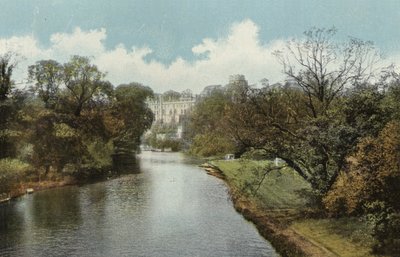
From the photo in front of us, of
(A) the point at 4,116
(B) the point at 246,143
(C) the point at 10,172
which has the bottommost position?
(C) the point at 10,172

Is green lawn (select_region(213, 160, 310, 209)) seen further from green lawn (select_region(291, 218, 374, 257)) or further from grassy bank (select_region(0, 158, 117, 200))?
grassy bank (select_region(0, 158, 117, 200))

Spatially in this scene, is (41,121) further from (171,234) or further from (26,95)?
(171,234)

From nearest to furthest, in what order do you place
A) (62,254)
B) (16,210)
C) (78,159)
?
(62,254)
(16,210)
(78,159)

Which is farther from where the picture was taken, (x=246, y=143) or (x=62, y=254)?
(x=246, y=143)

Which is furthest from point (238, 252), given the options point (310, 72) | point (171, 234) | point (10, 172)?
point (10, 172)

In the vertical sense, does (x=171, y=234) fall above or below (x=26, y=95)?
below

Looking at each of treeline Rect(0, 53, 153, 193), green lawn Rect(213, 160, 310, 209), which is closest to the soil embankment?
green lawn Rect(213, 160, 310, 209)

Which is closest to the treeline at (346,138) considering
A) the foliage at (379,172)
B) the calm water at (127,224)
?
the foliage at (379,172)

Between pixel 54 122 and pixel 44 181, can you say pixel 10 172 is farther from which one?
pixel 54 122
